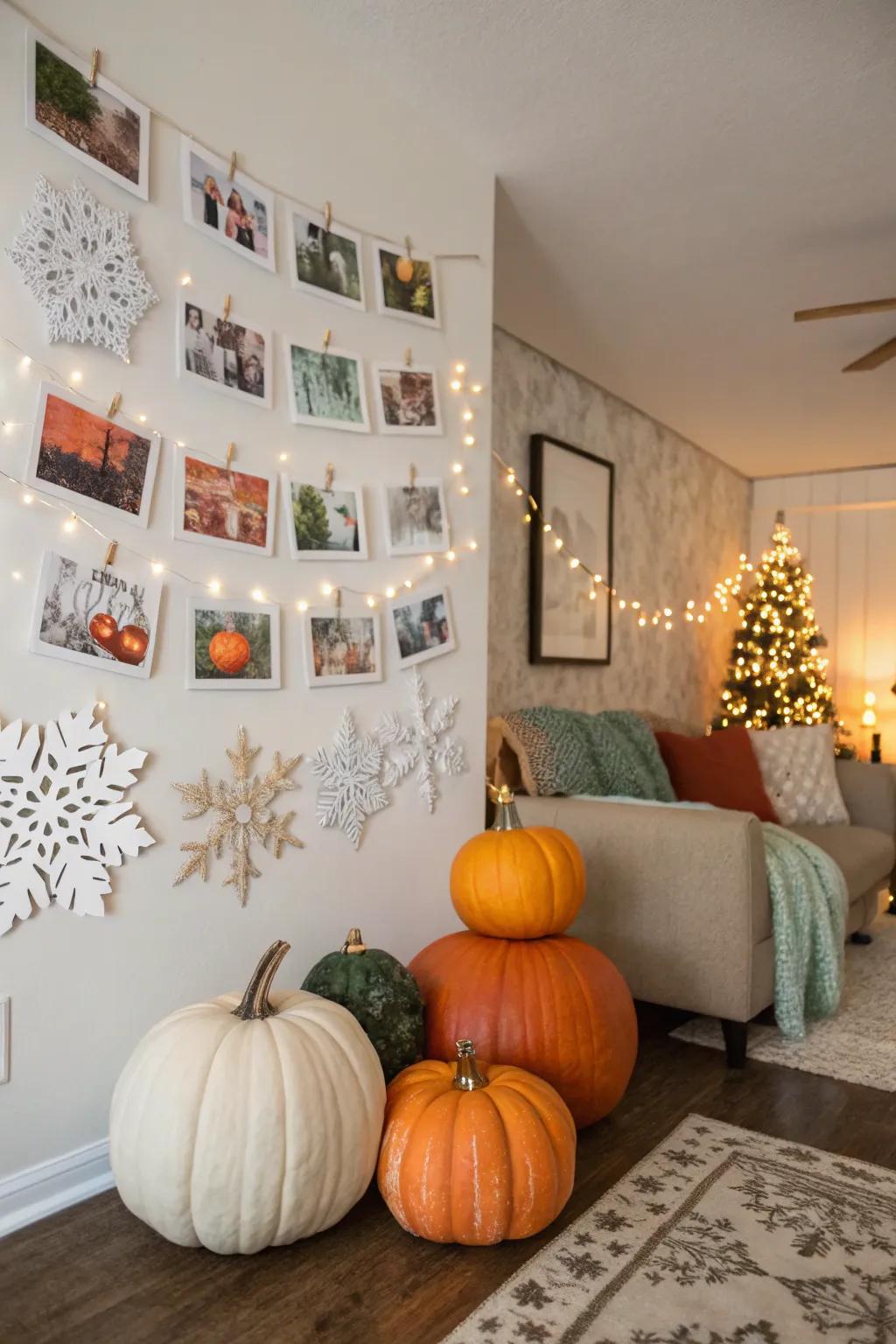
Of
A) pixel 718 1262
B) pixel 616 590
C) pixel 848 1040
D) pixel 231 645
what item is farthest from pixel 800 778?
pixel 231 645

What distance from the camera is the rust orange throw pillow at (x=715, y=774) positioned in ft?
13.6

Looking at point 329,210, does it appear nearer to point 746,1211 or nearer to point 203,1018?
point 203,1018

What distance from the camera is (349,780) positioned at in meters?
2.49

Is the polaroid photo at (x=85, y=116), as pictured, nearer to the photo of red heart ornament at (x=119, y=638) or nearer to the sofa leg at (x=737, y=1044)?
the photo of red heart ornament at (x=119, y=638)

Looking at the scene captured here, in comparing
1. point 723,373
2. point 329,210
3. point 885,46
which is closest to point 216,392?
point 329,210

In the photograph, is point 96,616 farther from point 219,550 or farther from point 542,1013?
point 542,1013

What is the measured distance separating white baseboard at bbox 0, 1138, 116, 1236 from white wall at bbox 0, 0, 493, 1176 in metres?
0.03

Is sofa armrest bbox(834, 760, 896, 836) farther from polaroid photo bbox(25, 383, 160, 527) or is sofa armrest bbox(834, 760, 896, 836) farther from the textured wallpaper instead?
polaroid photo bbox(25, 383, 160, 527)

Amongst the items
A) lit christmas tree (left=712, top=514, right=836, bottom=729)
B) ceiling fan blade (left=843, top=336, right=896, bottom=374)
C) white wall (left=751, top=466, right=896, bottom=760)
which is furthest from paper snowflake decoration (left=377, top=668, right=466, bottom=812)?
white wall (left=751, top=466, right=896, bottom=760)

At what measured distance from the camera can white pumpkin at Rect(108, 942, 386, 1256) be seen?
169 centimetres

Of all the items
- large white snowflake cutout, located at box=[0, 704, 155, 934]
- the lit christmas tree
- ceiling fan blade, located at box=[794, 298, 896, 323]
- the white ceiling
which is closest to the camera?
large white snowflake cutout, located at box=[0, 704, 155, 934]

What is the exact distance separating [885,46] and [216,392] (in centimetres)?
177

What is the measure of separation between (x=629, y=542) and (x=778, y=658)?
1532 millimetres

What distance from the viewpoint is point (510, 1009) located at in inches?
87.8
